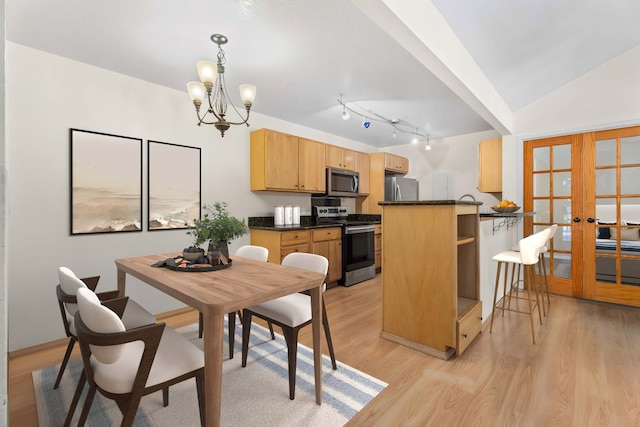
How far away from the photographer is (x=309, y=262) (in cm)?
215

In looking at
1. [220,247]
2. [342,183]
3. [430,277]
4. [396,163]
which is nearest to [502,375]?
[430,277]

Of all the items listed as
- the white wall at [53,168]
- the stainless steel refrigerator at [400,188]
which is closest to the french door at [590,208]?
the stainless steel refrigerator at [400,188]

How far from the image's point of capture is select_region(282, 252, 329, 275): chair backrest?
6.76 feet

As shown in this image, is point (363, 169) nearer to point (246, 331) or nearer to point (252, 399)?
point (246, 331)

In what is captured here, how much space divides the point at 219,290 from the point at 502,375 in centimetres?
195

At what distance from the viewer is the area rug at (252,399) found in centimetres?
160

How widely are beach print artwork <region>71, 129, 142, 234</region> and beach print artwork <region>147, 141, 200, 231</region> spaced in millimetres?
125

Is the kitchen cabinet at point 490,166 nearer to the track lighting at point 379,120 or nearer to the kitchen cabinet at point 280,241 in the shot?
the track lighting at point 379,120

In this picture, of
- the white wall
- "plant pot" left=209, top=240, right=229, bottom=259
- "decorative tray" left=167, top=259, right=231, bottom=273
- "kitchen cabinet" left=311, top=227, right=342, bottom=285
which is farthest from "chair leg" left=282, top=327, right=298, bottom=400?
"kitchen cabinet" left=311, top=227, right=342, bottom=285


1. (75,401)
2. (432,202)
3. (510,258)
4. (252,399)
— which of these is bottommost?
(252,399)

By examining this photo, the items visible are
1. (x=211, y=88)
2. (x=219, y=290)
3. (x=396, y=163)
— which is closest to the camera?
(x=219, y=290)

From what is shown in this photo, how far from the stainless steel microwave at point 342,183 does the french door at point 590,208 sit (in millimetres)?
2385

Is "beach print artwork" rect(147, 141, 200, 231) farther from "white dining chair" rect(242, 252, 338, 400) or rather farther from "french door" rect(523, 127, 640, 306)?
"french door" rect(523, 127, 640, 306)

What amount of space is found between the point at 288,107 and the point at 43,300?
3036 millimetres
